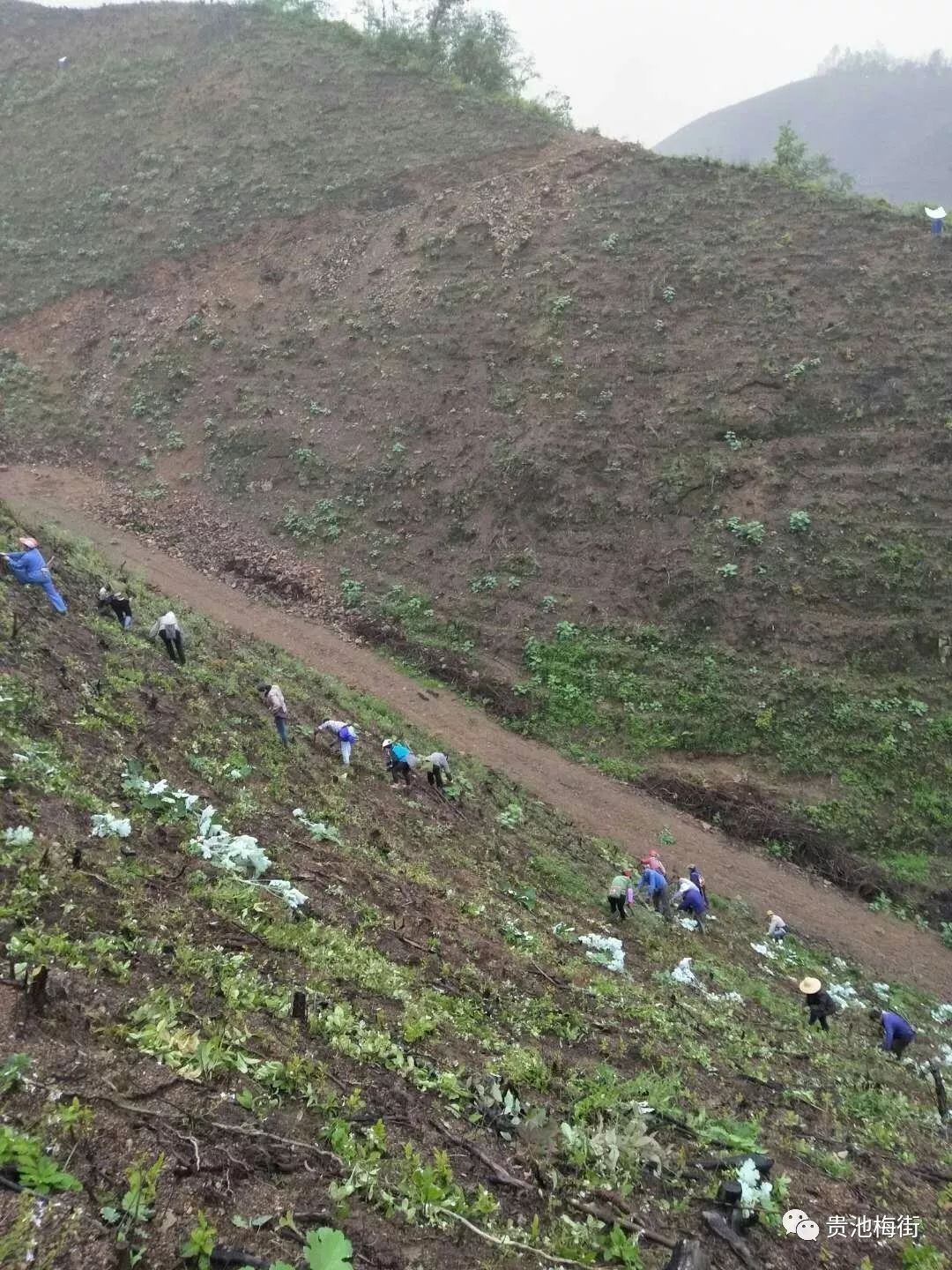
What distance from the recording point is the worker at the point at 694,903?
40.0ft

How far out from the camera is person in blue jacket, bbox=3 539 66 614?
10.4m

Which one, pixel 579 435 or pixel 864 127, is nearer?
pixel 579 435

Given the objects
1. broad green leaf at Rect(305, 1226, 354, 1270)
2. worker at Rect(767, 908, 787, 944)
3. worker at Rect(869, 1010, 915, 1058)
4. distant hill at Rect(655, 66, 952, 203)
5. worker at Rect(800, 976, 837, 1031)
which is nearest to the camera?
broad green leaf at Rect(305, 1226, 354, 1270)

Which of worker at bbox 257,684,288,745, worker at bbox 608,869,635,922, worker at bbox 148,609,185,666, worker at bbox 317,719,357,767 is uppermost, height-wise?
→ worker at bbox 148,609,185,666

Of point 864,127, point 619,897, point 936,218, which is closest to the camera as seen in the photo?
point 619,897

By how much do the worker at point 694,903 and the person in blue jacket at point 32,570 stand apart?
10.5 m

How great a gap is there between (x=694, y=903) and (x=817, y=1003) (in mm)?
2437

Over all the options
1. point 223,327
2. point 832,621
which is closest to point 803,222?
point 832,621

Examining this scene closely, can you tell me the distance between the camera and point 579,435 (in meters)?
22.2

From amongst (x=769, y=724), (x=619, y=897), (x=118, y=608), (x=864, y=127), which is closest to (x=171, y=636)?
(x=118, y=608)

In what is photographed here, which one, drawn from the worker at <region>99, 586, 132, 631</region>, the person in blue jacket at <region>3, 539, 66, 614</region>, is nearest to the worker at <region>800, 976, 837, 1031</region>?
the worker at <region>99, 586, 132, 631</region>

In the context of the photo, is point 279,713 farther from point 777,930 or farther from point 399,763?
point 777,930

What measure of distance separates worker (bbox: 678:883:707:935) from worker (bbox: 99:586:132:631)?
9.96 m

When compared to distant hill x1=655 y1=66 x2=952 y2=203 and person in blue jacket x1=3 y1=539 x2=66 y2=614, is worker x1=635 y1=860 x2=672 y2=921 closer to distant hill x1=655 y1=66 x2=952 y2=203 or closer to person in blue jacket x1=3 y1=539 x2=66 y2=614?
person in blue jacket x1=3 y1=539 x2=66 y2=614
